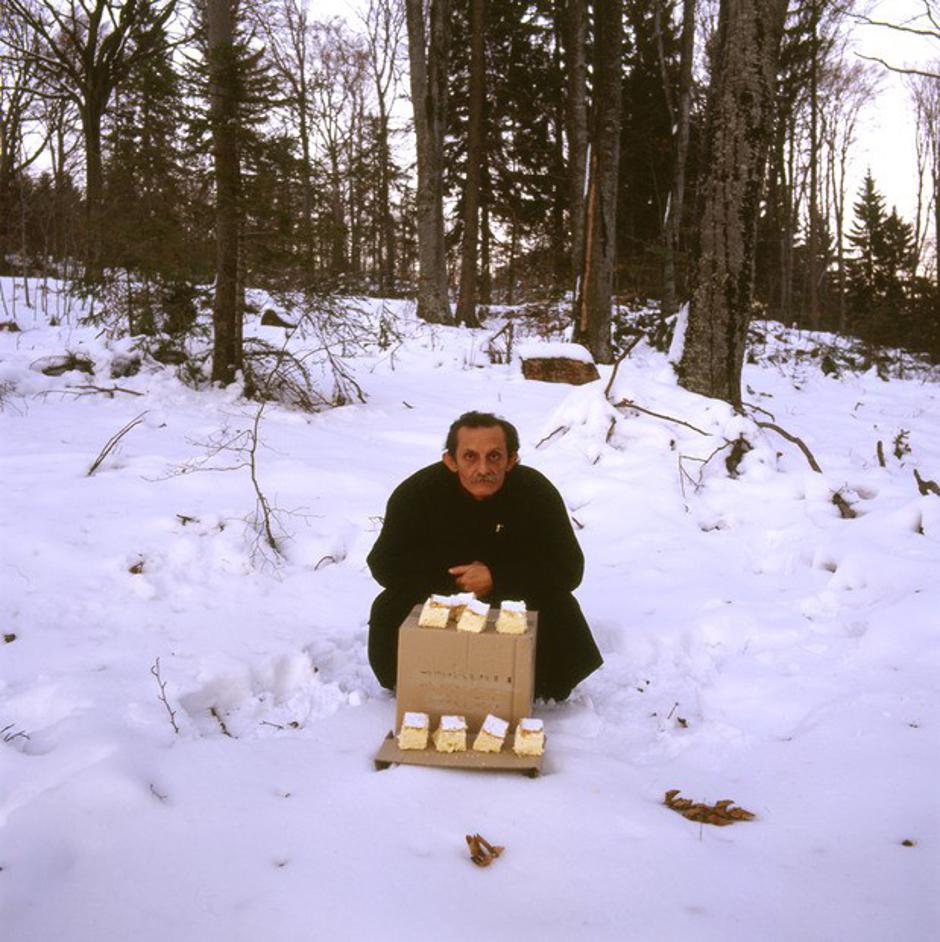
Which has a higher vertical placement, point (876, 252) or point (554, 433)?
point (876, 252)

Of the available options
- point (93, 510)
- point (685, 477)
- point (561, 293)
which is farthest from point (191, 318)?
point (561, 293)

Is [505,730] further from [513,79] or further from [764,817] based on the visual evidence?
[513,79]

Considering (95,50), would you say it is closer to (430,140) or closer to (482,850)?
(430,140)

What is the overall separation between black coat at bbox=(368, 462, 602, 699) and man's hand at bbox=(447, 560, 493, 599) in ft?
0.34

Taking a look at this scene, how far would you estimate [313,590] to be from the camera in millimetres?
4246

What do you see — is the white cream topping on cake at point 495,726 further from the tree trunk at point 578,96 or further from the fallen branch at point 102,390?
the tree trunk at point 578,96

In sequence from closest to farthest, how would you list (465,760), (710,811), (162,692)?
(710,811)
(465,760)
(162,692)

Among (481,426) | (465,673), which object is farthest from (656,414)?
(465,673)

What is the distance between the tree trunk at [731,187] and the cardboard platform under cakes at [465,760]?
4728 mm

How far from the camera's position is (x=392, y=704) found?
122 inches

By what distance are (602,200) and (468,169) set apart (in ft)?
22.2

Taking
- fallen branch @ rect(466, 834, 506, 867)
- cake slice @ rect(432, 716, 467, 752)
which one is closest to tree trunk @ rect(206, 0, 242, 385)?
cake slice @ rect(432, 716, 467, 752)

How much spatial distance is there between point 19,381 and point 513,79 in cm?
1639

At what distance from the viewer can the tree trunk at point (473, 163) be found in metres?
14.9
